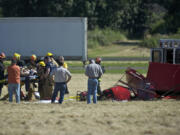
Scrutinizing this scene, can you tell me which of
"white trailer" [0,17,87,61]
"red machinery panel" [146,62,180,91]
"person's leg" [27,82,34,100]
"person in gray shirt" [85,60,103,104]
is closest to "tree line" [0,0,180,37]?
"white trailer" [0,17,87,61]

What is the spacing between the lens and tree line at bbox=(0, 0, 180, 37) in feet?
219

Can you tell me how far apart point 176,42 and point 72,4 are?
50.9 m

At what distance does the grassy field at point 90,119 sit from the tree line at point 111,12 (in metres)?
49.3

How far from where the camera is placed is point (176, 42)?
58.9ft

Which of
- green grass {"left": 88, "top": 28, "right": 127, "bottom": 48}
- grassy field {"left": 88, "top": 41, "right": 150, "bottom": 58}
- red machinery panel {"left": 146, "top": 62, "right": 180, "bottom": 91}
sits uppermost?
red machinery panel {"left": 146, "top": 62, "right": 180, "bottom": 91}

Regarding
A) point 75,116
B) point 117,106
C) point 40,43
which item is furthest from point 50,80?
point 40,43

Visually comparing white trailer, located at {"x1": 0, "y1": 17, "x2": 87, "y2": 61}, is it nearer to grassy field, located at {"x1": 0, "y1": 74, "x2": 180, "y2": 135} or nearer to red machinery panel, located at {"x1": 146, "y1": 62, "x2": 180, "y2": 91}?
red machinery panel, located at {"x1": 146, "y1": 62, "x2": 180, "y2": 91}

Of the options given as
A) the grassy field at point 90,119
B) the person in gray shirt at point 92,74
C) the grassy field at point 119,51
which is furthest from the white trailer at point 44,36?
the grassy field at point 90,119

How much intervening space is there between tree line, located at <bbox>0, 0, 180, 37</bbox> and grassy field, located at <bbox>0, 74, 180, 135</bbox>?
1940 inches

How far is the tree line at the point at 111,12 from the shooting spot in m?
66.7

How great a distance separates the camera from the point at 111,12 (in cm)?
7606

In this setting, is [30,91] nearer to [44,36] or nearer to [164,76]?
[164,76]

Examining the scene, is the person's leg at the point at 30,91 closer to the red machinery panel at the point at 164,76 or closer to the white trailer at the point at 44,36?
the red machinery panel at the point at 164,76

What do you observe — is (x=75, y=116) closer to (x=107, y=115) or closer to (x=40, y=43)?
(x=107, y=115)
